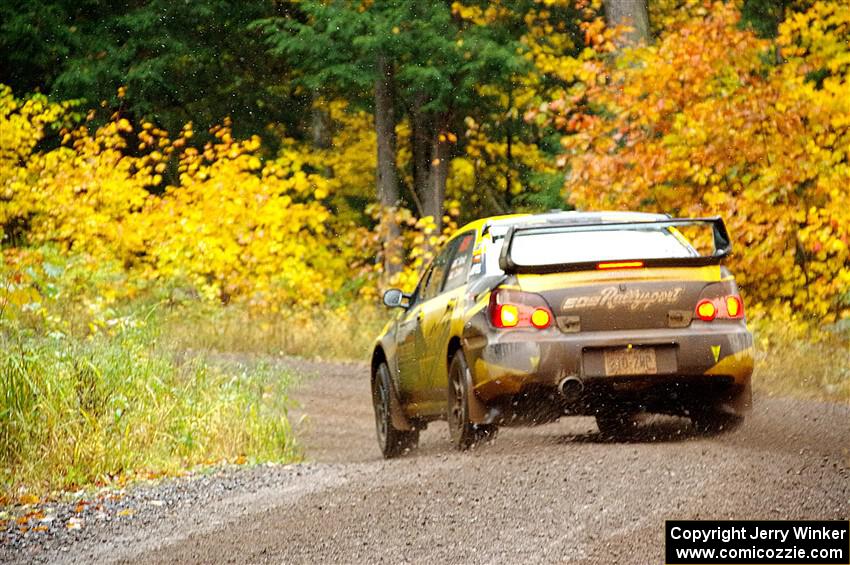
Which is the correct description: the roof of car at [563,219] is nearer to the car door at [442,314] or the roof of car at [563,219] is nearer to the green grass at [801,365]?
the car door at [442,314]

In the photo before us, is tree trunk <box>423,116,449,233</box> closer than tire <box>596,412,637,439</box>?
No

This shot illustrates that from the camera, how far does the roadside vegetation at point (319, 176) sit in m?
12.4

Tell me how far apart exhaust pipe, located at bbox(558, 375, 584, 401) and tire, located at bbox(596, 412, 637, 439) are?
1781 millimetres

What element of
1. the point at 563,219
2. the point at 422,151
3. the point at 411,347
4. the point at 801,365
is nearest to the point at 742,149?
the point at 801,365

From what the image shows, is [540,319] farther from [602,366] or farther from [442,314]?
[442,314]

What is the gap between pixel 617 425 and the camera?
12.0m

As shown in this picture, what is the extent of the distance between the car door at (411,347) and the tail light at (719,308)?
7.64ft

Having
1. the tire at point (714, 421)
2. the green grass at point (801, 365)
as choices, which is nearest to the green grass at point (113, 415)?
the tire at point (714, 421)

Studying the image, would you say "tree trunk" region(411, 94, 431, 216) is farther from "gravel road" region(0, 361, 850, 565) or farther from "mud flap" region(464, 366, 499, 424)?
"mud flap" region(464, 366, 499, 424)

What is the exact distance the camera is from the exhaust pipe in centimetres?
953

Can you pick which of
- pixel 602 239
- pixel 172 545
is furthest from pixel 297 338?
pixel 172 545

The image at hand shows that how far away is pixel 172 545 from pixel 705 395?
3.79 meters

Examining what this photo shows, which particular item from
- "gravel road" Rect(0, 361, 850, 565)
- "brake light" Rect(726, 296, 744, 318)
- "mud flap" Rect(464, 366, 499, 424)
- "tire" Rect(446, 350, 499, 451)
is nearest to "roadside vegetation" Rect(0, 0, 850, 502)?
"gravel road" Rect(0, 361, 850, 565)

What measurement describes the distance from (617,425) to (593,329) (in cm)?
254
